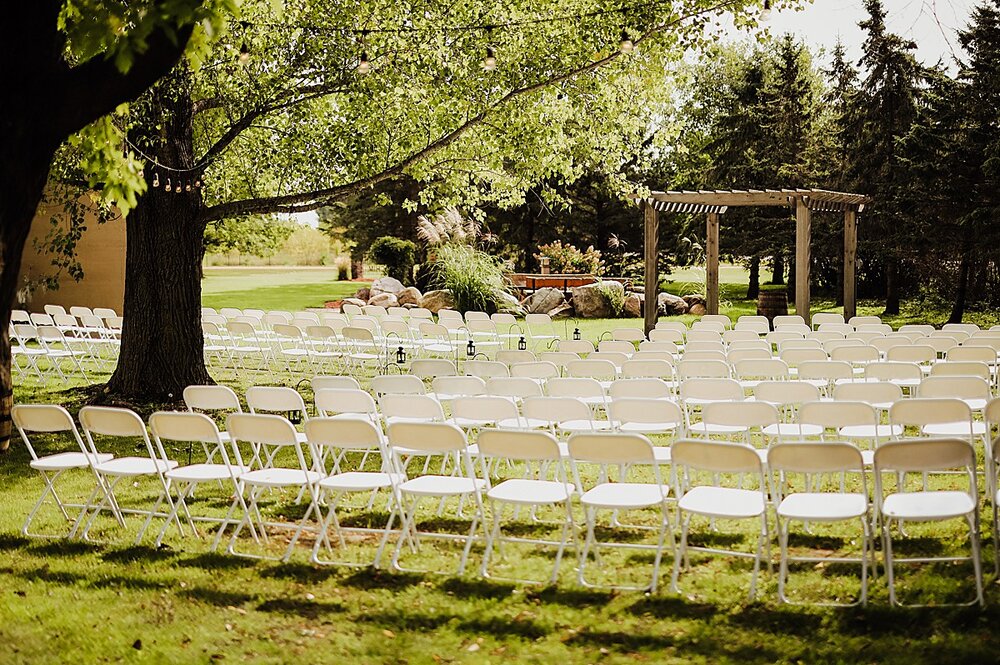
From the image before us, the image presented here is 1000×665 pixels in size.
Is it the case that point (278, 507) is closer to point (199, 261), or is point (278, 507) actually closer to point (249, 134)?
point (199, 261)

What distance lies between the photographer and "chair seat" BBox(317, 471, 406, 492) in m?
5.36

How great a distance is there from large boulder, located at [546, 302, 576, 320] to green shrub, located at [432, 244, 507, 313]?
1.32 meters

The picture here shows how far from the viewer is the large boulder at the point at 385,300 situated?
26078mm

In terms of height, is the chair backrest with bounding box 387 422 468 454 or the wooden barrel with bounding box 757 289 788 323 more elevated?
the wooden barrel with bounding box 757 289 788 323

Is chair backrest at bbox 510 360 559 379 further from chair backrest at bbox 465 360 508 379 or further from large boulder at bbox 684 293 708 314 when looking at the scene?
large boulder at bbox 684 293 708 314

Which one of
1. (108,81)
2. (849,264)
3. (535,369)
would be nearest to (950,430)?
(535,369)

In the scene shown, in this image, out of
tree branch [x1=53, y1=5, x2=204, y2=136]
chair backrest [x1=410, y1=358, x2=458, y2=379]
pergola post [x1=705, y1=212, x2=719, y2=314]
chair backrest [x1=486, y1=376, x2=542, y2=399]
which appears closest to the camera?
tree branch [x1=53, y1=5, x2=204, y2=136]

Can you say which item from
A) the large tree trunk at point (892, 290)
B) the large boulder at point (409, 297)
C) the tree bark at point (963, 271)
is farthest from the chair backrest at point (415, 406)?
the large tree trunk at point (892, 290)

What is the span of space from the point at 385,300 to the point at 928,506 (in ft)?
72.5

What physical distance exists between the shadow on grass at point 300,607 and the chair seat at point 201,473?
1.03m

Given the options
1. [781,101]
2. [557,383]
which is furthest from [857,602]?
[781,101]

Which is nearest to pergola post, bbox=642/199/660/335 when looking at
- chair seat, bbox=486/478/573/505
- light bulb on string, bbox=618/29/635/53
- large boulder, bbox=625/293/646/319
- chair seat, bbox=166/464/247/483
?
large boulder, bbox=625/293/646/319

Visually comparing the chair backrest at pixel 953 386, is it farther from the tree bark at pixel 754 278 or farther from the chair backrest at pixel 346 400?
the tree bark at pixel 754 278

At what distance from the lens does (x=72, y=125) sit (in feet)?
13.0
